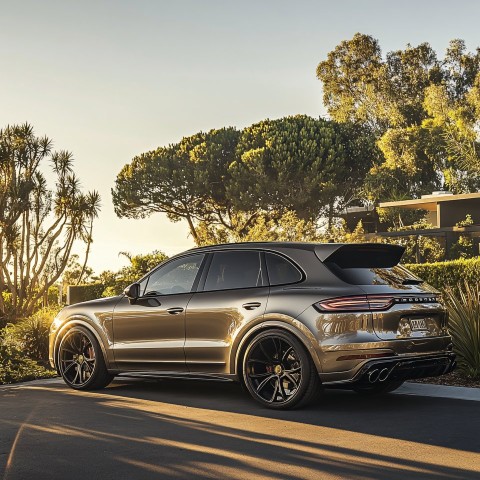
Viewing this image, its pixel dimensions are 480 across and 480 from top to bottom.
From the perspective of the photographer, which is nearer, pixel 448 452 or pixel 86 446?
pixel 448 452

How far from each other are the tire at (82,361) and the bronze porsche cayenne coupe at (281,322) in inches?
1.9

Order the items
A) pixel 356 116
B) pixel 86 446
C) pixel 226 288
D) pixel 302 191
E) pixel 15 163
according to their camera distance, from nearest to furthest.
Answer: pixel 86 446, pixel 226 288, pixel 15 163, pixel 302 191, pixel 356 116

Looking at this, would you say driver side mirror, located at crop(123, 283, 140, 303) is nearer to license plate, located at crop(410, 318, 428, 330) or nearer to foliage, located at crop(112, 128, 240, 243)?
license plate, located at crop(410, 318, 428, 330)

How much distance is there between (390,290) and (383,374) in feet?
2.79

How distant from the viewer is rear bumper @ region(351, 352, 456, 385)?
882cm

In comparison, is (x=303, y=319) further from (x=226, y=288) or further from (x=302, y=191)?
(x=302, y=191)

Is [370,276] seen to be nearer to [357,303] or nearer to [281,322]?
[357,303]

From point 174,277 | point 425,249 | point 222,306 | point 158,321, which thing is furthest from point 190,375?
point 425,249

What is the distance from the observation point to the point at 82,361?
1145 cm

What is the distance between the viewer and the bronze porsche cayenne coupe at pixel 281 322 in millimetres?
8898

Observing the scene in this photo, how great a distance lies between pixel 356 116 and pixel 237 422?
55.3 metres

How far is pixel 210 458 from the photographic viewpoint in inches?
278

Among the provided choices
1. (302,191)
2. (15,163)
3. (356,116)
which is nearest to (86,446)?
(15,163)

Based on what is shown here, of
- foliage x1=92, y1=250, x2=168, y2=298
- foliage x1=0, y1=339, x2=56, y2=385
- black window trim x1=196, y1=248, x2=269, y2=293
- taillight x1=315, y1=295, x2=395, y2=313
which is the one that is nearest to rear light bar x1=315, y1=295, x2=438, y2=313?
taillight x1=315, y1=295, x2=395, y2=313
